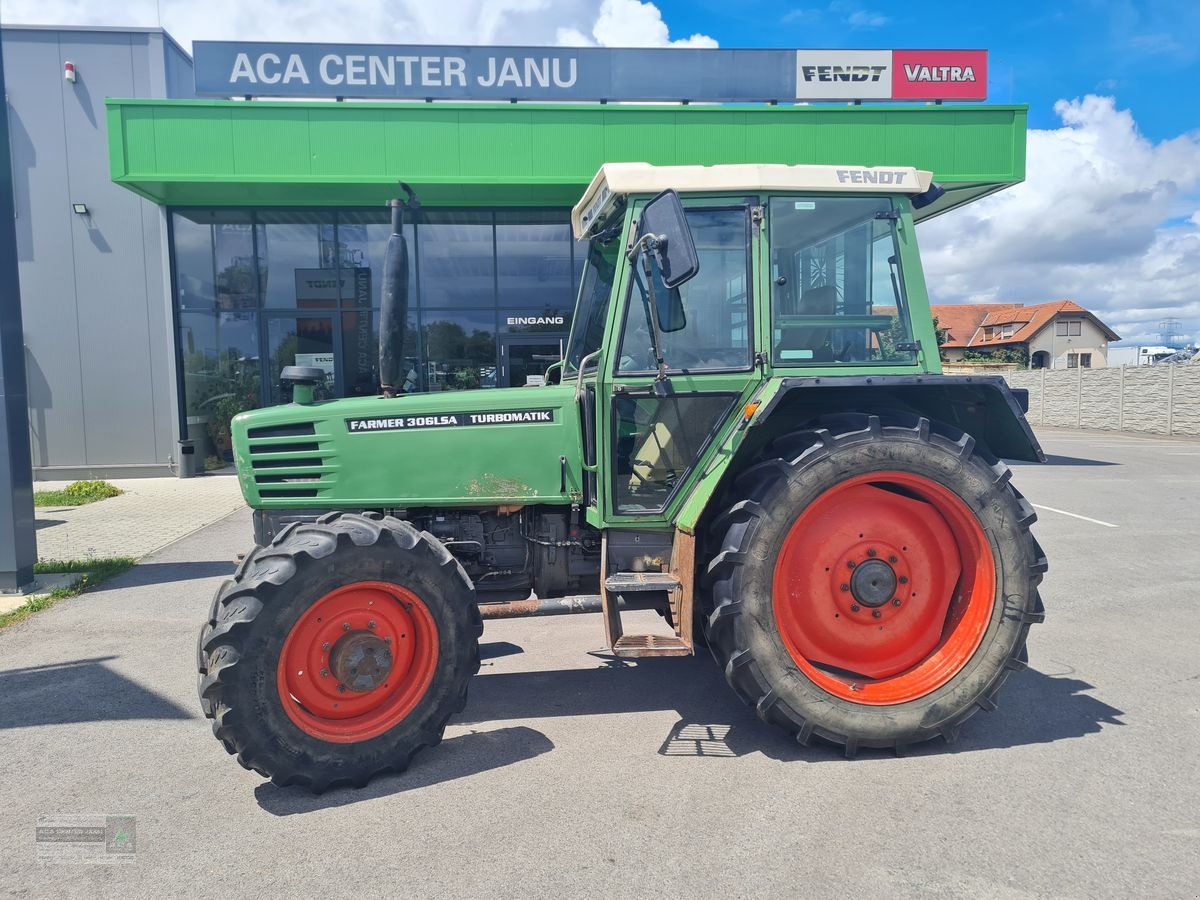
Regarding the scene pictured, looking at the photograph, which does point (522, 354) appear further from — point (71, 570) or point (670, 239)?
point (670, 239)

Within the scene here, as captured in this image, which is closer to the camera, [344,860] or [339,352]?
[344,860]

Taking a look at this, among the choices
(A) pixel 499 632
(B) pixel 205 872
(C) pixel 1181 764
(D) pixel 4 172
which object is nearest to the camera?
(B) pixel 205 872

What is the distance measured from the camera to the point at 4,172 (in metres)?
6.30

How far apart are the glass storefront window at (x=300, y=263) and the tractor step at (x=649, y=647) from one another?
11.4 metres

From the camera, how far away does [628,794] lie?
3016 mm

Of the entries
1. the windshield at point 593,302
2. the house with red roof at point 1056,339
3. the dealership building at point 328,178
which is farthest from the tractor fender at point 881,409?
the house with red roof at point 1056,339

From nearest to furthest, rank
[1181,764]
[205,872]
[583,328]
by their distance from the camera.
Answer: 1. [205,872]
2. [1181,764]
3. [583,328]

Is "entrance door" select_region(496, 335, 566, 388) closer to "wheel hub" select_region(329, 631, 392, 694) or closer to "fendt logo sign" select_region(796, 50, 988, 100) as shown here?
"fendt logo sign" select_region(796, 50, 988, 100)

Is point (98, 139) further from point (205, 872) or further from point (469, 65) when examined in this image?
point (205, 872)

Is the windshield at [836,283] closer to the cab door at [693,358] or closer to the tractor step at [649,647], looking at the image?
the cab door at [693,358]

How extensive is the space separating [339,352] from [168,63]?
17.4ft

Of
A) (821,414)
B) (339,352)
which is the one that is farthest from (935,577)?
(339,352)

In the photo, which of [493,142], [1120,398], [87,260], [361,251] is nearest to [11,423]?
[493,142]

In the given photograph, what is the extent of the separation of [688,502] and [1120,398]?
24773mm
